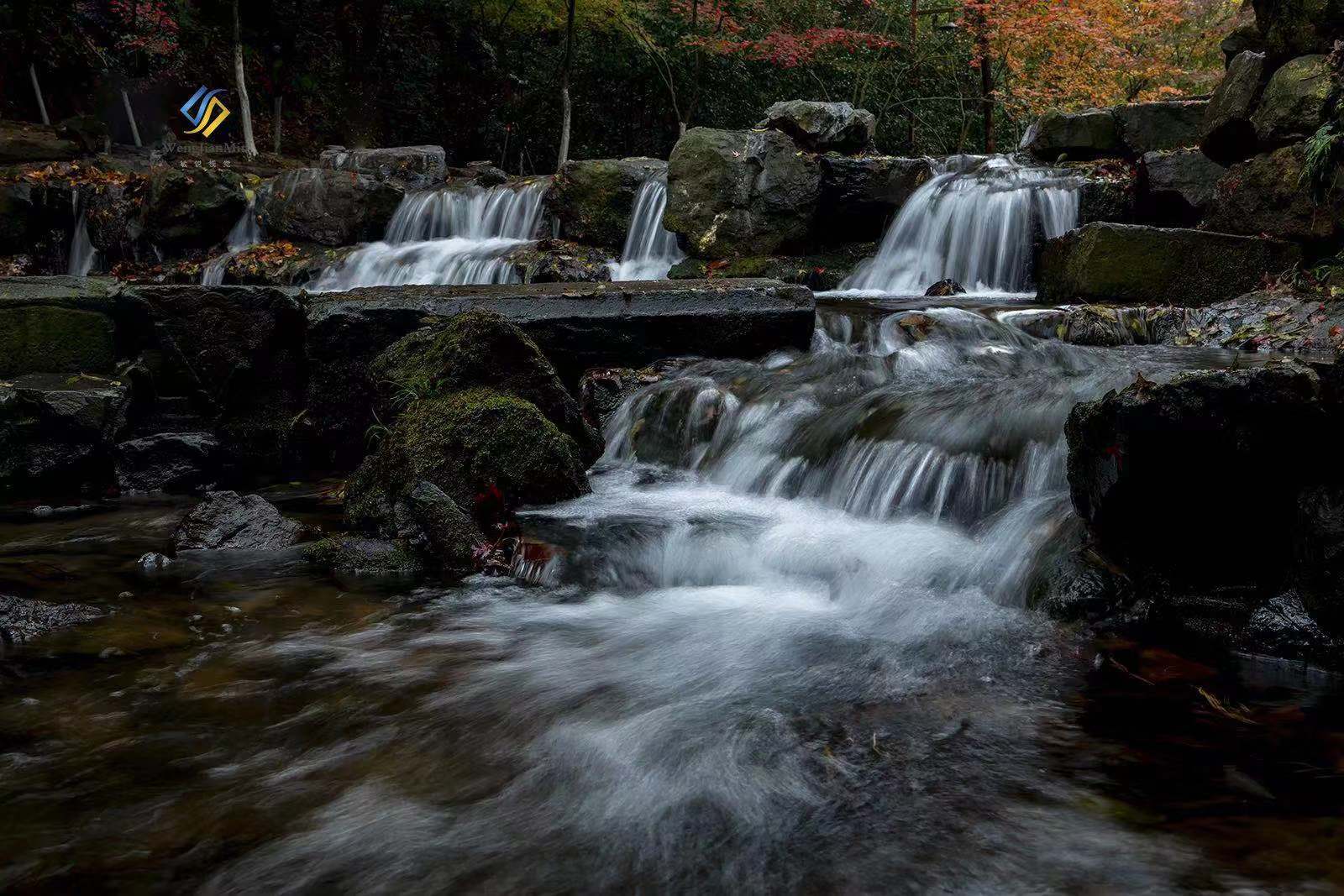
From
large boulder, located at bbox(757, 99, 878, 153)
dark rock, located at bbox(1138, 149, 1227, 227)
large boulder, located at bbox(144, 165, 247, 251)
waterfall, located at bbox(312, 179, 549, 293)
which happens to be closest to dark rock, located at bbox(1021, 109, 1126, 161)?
dark rock, located at bbox(1138, 149, 1227, 227)

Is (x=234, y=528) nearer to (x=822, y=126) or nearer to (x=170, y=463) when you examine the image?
(x=170, y=463)

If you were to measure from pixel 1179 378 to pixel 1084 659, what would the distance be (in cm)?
112

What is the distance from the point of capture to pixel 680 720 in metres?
2.99

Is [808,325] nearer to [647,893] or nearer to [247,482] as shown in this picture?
[247,482]

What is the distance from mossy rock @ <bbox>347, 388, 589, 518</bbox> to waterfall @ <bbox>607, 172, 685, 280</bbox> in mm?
6673

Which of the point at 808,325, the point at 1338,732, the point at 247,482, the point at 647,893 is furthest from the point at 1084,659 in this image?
the point at 247,482

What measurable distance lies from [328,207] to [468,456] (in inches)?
417

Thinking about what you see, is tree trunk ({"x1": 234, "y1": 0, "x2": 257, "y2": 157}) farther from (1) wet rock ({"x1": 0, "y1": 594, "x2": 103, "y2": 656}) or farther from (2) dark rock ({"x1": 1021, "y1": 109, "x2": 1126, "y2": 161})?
(1) wet rock ({"x1": 0, "y1": 594, "x2": 103, "y2": 656})

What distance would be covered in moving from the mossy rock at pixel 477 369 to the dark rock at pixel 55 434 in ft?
7.40

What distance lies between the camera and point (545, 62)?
70.3 feet

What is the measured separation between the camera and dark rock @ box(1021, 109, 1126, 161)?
11.7m

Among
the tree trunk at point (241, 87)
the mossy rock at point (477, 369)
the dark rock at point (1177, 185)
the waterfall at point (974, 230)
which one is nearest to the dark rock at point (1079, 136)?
the waterfall at point (974, 230)

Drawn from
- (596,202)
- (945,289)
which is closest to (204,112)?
(596,202)

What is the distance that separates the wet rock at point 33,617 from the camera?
11.3ft
